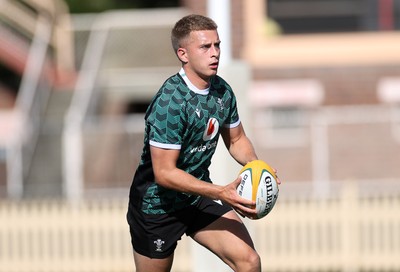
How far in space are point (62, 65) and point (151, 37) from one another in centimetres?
199

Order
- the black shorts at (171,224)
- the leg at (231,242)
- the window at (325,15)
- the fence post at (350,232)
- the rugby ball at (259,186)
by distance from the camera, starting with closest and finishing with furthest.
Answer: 1. the rugby ball at (259,186)
2. the leg at (231,242)
3. the black shorts at (171,224)
4. the fence post at (350,232)
5. the window at (325,15)

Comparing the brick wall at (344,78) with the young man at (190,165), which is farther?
the brick wall at (344,78)

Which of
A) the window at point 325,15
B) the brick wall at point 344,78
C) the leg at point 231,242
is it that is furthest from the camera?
the window at point 325,15

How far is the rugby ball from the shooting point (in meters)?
6.80

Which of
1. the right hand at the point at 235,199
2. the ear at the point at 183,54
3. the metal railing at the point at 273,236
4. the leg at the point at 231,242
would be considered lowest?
the metal railing at the point at 273,236

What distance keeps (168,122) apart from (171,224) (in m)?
0.80

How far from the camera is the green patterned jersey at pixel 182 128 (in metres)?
6.93

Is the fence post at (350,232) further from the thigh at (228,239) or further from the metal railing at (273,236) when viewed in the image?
the thigh at (228,239)

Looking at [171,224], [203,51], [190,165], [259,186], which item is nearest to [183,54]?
[203,51]

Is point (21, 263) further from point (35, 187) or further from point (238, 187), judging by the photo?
point (238, 187)

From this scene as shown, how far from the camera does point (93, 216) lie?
50.9 feet

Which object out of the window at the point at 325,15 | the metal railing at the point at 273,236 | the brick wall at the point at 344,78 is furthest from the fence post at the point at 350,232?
the window at the point at 325,15

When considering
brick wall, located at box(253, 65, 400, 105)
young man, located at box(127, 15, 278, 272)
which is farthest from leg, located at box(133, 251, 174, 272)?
brick wall, located at box(253, 65, 400, 105)

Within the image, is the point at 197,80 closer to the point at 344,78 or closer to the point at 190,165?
the point at 190,165
